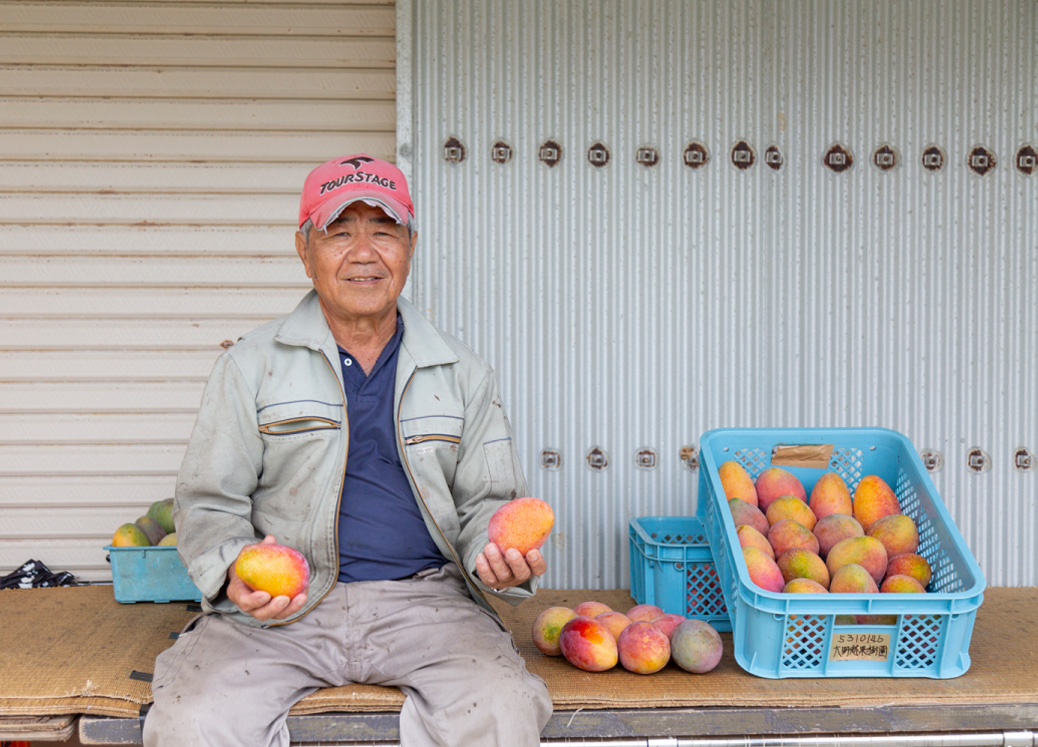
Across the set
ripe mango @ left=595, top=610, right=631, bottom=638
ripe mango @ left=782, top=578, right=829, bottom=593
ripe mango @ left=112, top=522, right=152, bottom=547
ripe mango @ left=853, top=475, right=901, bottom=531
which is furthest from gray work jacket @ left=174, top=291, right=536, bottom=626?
ripe mango @ left=853, top=475, right=901, bottom=531

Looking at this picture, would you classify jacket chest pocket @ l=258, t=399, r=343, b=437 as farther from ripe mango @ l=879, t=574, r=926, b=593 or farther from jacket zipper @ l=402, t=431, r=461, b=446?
ripe mango @ l=879, t=574, r=926, b=593

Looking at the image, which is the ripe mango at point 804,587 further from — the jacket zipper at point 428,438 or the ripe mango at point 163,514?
the ripe mango at point 163,514

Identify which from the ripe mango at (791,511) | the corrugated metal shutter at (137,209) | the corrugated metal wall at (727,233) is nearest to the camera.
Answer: the ripe mango at (791,511)

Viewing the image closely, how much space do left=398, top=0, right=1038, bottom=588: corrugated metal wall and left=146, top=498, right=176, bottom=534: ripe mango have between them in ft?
4.37

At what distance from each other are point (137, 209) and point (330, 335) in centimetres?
184

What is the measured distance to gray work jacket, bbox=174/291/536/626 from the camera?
241cm

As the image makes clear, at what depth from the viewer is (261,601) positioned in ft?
7.02

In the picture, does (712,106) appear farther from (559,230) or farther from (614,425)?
(614,425)

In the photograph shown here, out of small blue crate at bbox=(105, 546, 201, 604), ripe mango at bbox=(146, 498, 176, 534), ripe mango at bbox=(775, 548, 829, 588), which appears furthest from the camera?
ripe mango at bbox=(146, 498, 176, 534)

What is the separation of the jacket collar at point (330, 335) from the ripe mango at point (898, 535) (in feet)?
4.87

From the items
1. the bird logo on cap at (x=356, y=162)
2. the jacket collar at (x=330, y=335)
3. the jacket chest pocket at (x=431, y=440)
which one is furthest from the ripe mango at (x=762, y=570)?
the bird logo on cap at (x=356, y=162)

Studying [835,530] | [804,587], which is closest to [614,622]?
[804,587]

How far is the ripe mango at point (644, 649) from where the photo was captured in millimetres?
2506

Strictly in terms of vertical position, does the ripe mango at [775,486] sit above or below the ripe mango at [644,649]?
above
